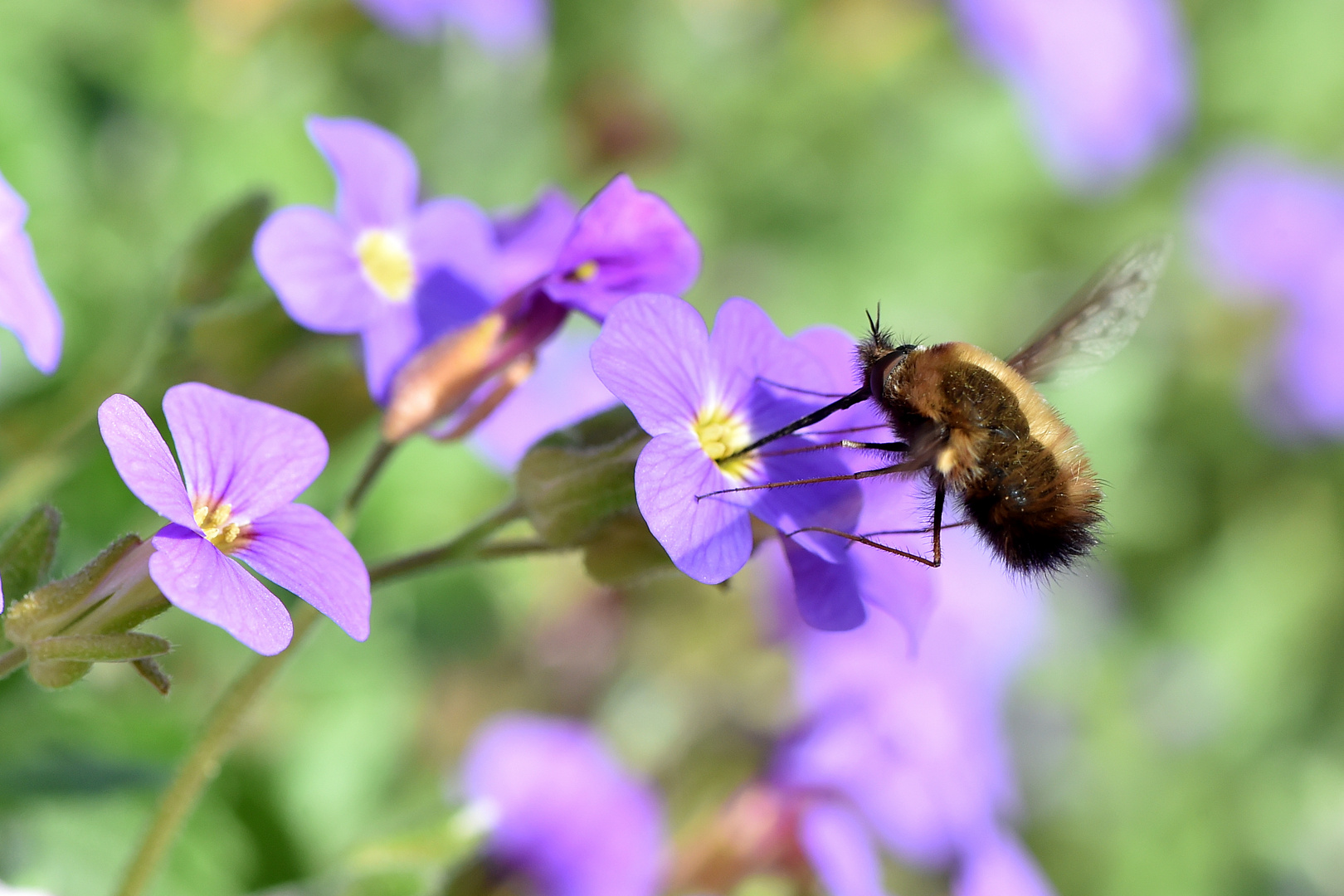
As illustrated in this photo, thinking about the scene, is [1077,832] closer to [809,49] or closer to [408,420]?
[809,49]

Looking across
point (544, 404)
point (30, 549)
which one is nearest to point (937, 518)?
point (30, 549)

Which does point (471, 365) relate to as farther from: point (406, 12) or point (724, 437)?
point (406, 12)

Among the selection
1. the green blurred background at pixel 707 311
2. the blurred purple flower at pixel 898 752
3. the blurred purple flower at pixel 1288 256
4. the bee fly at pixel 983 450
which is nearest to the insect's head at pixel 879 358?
the bee fly at pixel 983 450

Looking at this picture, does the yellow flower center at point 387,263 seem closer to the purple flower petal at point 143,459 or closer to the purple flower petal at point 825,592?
the purple flower petal at point 143,459

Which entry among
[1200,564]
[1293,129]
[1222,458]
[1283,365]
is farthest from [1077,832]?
[1293,129]

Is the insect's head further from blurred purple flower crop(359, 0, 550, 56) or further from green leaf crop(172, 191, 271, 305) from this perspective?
blurred purple flower crop(359, 0, 550, 56)

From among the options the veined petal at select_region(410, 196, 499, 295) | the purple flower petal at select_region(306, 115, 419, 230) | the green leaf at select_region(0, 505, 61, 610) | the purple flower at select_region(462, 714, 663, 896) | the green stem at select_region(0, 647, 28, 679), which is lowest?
the purple flower at select_region(462, 714, 663, 896)

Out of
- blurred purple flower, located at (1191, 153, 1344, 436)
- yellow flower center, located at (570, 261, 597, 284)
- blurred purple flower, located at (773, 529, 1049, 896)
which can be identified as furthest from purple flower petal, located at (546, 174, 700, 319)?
blurred purple flower, located at (1191, 153, 1344, 436)
